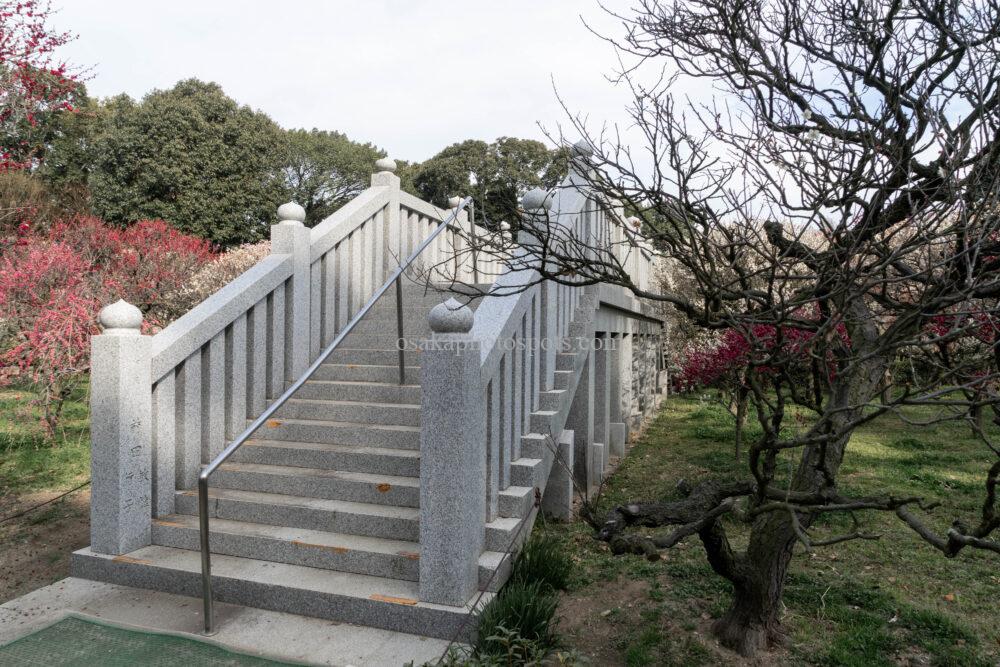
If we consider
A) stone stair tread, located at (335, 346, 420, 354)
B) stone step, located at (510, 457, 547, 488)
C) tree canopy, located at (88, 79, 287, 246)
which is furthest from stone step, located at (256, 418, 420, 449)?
tree canopy, located at (88, 79, 287, 246)

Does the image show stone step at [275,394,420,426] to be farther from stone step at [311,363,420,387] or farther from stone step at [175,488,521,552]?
stone step at [175,488,521,552]

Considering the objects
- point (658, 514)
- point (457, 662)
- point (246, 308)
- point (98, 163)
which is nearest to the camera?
point (457, 662)

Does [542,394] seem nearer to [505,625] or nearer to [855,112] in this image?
[505,625]

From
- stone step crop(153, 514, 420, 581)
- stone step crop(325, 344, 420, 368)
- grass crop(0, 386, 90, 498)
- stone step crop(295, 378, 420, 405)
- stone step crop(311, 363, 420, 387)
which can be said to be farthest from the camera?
grass crop(0, 386, 90, 498)

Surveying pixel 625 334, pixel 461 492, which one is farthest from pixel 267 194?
pixel 461 492

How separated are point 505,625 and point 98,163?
1911cm

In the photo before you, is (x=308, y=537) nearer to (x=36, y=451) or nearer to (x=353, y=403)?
(x=353, y=403)

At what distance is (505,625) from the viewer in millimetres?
2811

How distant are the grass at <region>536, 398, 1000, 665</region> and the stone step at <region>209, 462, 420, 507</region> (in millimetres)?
1078

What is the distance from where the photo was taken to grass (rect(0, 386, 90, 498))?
558cm

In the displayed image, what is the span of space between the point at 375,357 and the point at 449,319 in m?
2.12

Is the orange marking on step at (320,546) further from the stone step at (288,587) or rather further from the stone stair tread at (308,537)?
the stone step at (288,587)

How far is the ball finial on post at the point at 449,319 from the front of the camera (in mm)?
2990

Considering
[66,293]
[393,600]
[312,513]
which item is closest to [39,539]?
[312,513]
